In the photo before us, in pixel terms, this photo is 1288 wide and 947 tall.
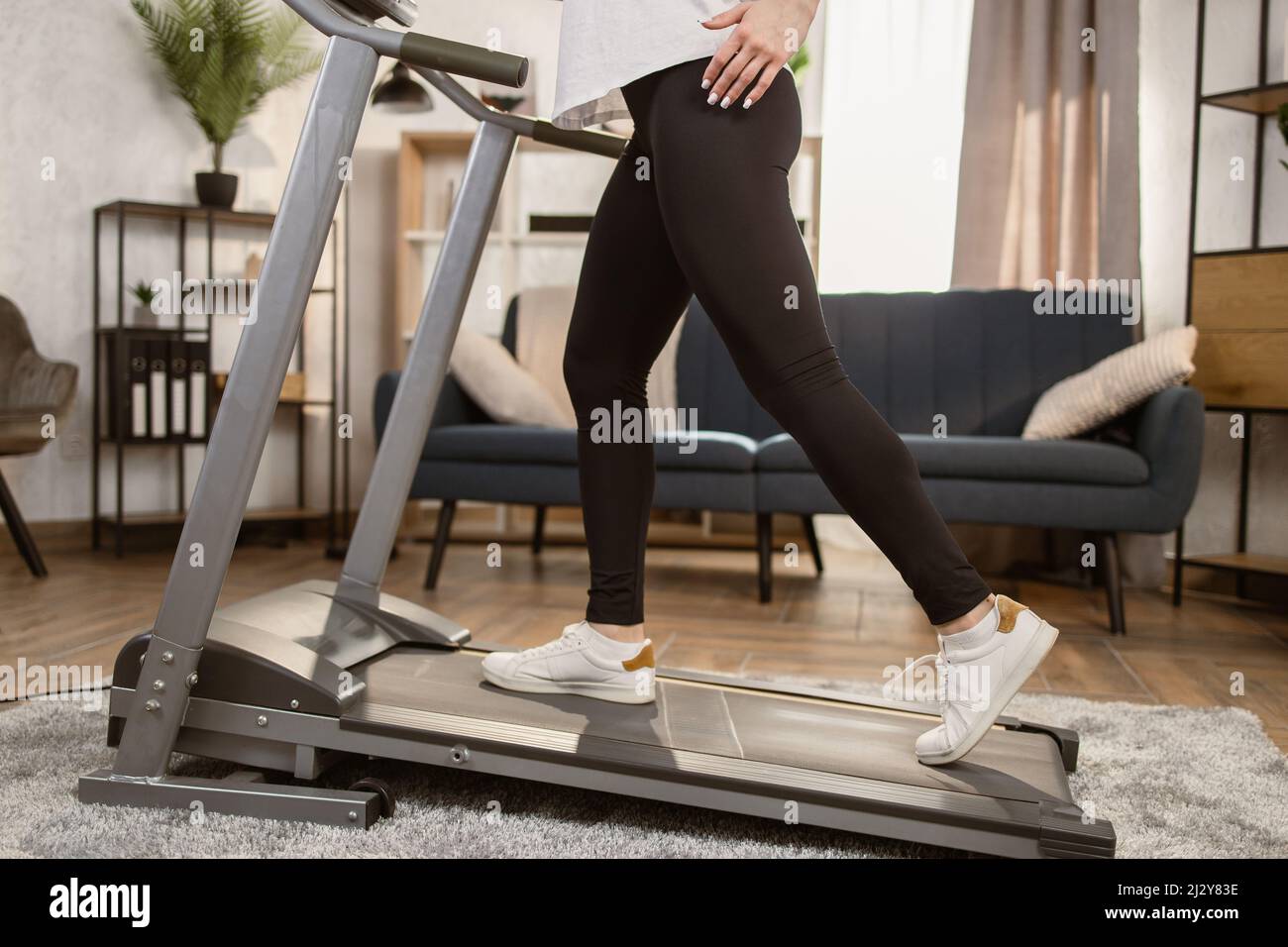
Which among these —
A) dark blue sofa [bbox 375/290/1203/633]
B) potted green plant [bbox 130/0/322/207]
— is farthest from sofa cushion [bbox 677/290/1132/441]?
potted green plant [bbox 130/0/322/207]

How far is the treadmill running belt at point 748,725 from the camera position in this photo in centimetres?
115

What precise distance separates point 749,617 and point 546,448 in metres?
0.71

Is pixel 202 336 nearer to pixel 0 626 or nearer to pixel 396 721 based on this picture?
pixel 0 626

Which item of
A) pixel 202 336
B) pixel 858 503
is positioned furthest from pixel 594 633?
pixel 202 336

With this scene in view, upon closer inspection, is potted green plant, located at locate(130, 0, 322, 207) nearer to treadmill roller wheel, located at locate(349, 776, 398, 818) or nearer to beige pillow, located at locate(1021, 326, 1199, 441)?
beige pillow, located at locate(1021, 326, 1199, 441)

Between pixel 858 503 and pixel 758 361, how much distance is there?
17 cm

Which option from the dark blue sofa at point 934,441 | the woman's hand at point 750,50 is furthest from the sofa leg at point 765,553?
the woman's hand at point 750,50

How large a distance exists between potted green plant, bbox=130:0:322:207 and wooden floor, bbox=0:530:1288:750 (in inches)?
55.7

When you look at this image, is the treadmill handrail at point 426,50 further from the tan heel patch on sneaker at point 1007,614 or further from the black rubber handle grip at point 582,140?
the tan heel patch on sneaker at point 1007,614

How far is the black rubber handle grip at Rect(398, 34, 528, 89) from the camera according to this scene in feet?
3.46
